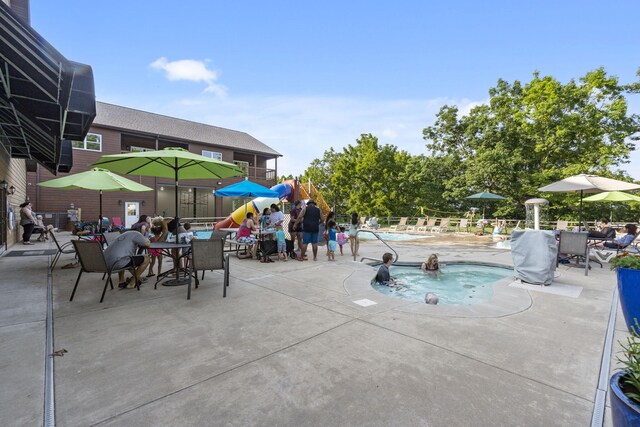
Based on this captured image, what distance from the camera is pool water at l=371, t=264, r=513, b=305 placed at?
6484mm

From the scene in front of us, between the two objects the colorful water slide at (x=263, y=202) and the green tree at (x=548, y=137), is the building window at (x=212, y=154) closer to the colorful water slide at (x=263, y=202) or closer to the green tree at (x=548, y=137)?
the colorful water slide at (x=263, y=202)

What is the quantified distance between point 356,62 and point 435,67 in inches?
167

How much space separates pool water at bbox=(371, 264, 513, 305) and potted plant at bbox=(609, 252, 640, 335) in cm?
297

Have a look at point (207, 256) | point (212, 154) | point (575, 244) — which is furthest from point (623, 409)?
point (212, 154)

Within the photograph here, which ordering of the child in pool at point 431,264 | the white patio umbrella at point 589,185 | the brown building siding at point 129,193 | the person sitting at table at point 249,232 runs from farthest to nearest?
the brown building siding at point 129,193, the person sitting at table at point 249,232, the child in pool at point 431,264, the white patio umbrella at point 589,185

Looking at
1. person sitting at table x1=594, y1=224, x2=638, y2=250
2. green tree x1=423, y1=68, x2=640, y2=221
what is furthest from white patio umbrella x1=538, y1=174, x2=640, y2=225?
green tree x1=423, y1=68, x2=640, y2=221

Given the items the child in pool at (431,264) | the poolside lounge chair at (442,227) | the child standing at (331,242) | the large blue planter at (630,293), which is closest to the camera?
the large blue planter at (630,293)

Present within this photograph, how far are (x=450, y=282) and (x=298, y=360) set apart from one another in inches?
239

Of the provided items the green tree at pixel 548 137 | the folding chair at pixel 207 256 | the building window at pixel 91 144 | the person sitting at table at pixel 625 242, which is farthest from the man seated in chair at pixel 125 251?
the green tree at pixel 548 137

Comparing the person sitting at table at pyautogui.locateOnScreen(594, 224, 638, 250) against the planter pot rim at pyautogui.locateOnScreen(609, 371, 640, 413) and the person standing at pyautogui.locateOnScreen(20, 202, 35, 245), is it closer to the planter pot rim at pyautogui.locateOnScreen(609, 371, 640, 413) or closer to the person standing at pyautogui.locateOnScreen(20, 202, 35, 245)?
the planter pot rim at pyautogui.locateOnScreen(609, 371, 640, 413)

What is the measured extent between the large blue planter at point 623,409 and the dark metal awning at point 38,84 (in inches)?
213

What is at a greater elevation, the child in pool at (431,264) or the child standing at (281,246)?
the child standing at (281,246)

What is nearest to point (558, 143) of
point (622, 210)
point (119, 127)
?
point (622, 210)

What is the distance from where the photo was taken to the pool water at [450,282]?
6484 millimetres
